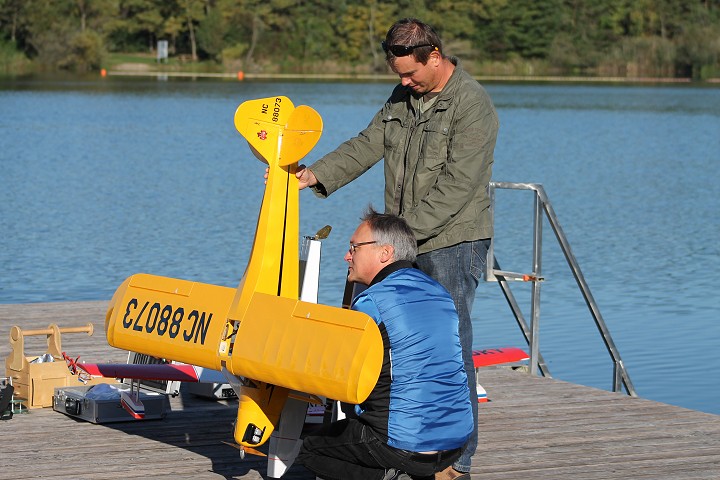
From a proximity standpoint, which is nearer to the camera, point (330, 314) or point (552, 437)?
point (330, 314)

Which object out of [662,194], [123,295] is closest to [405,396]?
[123,295]

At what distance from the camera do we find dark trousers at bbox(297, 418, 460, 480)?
4023 millimetres

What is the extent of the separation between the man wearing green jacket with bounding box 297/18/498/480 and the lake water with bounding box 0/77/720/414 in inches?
186

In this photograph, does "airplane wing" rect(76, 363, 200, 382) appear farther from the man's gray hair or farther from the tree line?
the tree line

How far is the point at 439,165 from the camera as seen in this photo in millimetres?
4730

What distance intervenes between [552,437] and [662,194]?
1834cm

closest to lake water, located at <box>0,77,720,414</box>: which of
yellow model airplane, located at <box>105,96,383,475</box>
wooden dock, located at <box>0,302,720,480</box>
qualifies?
wooden dock, located at <box>0,302,720,480</box>

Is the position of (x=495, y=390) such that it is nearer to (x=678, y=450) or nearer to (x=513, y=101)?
(x=678, y=450)

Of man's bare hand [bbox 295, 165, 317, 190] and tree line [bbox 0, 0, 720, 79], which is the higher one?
man's bare hand [bbox 295, 165, 317, 190]

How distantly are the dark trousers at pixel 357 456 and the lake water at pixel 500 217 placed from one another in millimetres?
5344

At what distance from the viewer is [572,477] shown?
17.0 feet

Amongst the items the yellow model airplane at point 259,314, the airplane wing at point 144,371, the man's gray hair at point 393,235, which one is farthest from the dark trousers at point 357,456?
the airplane wing at point 144,371

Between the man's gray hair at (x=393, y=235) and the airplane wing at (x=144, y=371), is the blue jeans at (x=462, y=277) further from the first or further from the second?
the airplane wing at (x=144, y=371)

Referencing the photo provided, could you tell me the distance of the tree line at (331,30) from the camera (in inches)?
3241
